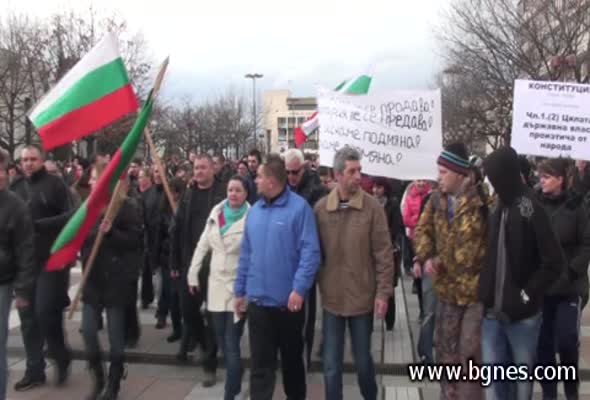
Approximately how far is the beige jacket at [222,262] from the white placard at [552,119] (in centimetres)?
353

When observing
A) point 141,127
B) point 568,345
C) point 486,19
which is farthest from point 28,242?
point 486,19

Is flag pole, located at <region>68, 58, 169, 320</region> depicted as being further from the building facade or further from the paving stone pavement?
the building facade

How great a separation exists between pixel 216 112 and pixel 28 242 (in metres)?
51.5

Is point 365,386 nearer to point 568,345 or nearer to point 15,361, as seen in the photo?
point 568,345

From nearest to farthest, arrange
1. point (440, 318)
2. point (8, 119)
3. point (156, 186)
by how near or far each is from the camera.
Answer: point (440, 318)
point (156, 186)
point (8, 119)

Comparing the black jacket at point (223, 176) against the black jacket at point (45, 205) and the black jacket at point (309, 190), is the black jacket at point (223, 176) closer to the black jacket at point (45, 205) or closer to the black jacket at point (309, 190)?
the black jacket at point (309, 190)

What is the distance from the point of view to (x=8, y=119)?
33.2 meters

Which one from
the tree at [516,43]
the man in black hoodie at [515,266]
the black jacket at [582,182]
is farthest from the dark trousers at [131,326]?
the tree at [516,43]

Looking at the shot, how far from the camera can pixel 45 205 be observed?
6.31m

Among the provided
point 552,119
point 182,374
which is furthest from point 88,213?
point 552,119

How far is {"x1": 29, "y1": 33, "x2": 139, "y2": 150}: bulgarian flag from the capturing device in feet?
21.0

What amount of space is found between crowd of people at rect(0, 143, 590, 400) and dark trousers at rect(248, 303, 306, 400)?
1 cm

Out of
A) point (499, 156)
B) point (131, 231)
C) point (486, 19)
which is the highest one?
point (486, 19)

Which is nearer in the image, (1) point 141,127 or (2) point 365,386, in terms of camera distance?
(2) point 365,386
